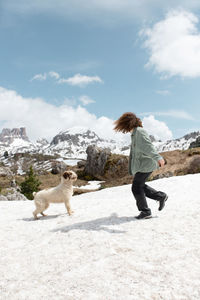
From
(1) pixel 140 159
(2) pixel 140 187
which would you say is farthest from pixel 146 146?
(2) pixel 140 187

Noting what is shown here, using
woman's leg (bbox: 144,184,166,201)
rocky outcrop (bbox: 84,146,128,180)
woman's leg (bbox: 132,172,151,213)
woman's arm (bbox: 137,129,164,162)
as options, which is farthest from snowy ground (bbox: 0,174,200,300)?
rocky outcrop (bbox: 84,146,128,180)

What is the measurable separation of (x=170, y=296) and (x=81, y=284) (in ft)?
4.78

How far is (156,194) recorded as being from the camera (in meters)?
7.33

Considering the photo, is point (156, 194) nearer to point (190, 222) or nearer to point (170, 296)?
point (190, 222)

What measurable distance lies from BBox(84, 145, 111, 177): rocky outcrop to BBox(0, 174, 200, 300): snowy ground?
113ft

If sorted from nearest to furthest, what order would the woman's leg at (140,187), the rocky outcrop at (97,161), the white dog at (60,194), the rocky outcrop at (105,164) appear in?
the woman's leg at (140,187) → the white dog at (60,194) → the rocky outcrop at (105,164) → the rocky outcrop at (97,161)

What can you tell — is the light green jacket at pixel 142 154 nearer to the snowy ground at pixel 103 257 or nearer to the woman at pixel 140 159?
the woman at pixel 140 159

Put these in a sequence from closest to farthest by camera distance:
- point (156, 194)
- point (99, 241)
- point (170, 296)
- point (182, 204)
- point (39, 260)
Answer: point (170, 296), point (39, 260), point (99, 241), point (156, 194), point (182, 204)

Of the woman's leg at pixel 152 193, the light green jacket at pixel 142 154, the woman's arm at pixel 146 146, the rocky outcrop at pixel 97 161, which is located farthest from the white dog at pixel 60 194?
the rocky outcrop at pixel 97 161

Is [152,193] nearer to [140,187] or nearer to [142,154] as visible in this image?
[140,187]

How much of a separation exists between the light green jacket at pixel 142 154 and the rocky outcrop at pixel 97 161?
3530cm

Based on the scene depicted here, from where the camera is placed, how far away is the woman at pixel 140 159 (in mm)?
6938

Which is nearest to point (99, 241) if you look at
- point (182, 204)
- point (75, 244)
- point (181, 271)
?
point (75, 244)

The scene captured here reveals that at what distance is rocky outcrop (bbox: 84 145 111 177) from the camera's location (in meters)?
43.0
